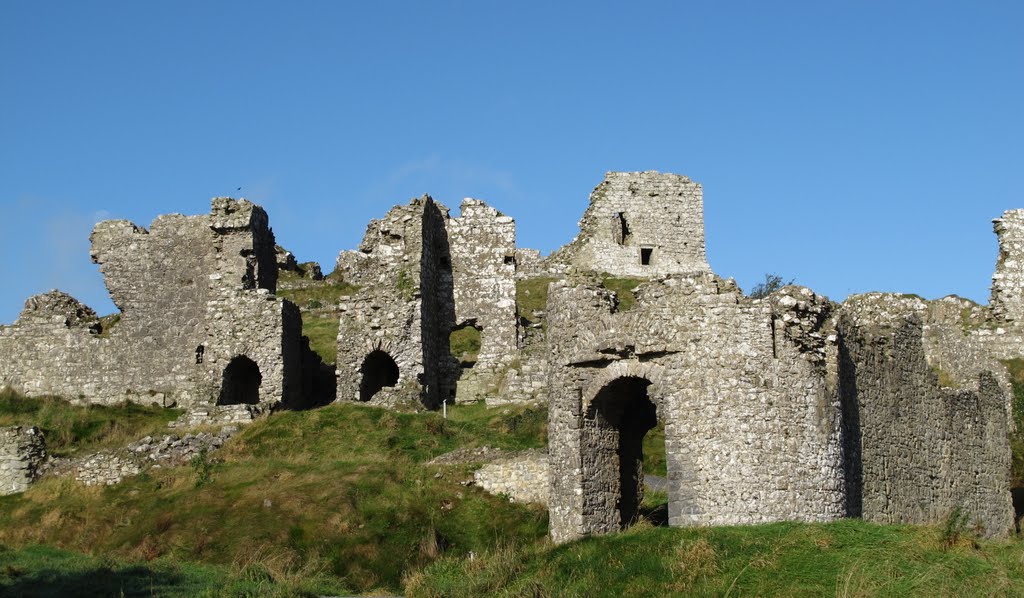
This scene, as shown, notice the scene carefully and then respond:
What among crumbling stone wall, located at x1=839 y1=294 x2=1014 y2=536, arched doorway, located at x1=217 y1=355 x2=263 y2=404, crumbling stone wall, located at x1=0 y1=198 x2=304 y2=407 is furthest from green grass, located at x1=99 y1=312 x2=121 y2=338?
crumbling stone wall, located at x1=839 y1=294 x2=1014 y2=536

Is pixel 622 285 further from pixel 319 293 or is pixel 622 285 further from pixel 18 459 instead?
pixel 18 459

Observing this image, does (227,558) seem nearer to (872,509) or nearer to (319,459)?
(319,459)

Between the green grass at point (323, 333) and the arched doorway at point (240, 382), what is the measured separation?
2152 mm

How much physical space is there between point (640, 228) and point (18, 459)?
A: 25.5m

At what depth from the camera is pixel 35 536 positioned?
25547mm

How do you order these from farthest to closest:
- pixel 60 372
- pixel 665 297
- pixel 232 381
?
pixel 60 372
pixel 232 381
pixel 665 297

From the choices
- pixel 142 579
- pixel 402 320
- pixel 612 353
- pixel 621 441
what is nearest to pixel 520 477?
pixel 621 441

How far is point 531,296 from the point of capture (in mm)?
44031

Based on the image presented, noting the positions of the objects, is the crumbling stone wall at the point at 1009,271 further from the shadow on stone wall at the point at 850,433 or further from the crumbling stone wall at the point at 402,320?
the shadow on stone wall at the point at 850,433

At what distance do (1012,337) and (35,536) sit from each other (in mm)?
26058

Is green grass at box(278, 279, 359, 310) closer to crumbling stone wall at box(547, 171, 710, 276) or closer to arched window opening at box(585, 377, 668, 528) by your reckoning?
crumbling stone wall at box(547, 171, 710, 276)

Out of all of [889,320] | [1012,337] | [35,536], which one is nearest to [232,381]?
[35,536]

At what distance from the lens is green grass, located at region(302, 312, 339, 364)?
3794 cm

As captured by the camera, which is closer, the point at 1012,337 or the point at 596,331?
the point at 596,331
